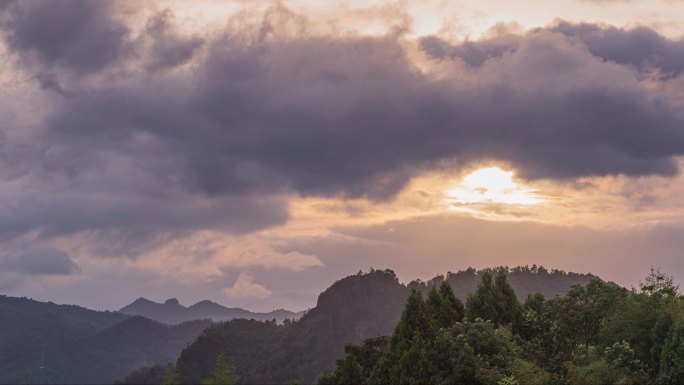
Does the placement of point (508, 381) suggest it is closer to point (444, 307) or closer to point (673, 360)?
point (673, 360)

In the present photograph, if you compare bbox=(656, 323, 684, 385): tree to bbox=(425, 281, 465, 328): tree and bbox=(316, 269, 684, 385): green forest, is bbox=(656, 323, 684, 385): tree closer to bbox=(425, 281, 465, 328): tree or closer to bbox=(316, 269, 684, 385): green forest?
bbox=(316, 269, 684, 385): green forest

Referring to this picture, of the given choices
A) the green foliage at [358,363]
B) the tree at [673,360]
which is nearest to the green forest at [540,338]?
the tree at [673,360]

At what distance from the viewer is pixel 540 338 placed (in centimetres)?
6375

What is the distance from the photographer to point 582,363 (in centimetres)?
5728

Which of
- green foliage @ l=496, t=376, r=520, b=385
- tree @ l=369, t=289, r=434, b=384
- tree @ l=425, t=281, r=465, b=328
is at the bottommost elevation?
green foliage @ l=496, t=376, r=520, b=385

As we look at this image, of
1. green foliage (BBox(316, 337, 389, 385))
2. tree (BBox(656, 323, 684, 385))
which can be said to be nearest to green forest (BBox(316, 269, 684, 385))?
tree (BBox(656, 323, 684, 385))

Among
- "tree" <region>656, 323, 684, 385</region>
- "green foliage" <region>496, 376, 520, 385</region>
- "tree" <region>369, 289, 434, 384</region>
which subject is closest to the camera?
"tree" <region>656, 323, 684, 385</region>

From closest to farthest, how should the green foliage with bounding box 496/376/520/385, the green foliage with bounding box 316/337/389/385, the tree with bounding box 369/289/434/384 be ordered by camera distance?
the green foliage with bounding box 496/376/520/385 < the tree with bounding box 369/289/434/384 < the green foliage with bounding box 316/337/389/385

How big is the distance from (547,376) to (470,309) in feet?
39.7

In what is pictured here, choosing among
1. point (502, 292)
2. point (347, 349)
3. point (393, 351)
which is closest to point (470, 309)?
point (502, 292)

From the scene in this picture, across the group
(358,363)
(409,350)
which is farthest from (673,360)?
(358,363)

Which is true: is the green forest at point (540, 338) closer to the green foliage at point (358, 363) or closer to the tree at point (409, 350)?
the tree at point (409, 350)

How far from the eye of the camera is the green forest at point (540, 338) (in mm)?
53688

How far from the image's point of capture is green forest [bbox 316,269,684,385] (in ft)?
176
